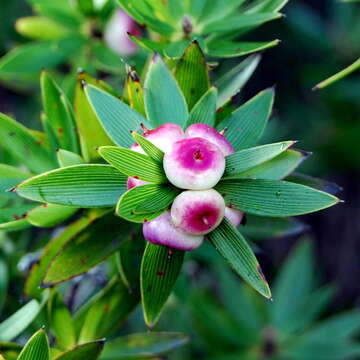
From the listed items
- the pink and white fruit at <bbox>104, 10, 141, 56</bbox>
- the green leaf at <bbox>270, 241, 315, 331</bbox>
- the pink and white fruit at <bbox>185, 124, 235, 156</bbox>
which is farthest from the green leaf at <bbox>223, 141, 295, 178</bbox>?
the green leaf at <bbox>270, 241, 315, 331</bbox>

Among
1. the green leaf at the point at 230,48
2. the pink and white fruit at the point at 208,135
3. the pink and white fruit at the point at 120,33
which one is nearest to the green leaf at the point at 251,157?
the pink and white fruit at the point at 208,135

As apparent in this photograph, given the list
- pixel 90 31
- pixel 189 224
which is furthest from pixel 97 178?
pixel 90 31

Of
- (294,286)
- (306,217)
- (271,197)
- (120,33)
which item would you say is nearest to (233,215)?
(271,197)

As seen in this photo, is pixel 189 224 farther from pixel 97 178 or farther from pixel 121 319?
pixel 121 319

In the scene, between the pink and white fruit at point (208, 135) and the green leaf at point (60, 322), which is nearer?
the pink and white fruit at point (208, 135)

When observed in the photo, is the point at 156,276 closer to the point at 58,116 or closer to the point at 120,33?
the point at 58,116

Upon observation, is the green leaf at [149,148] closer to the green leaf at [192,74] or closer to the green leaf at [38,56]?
the green leaf at [192,74]
